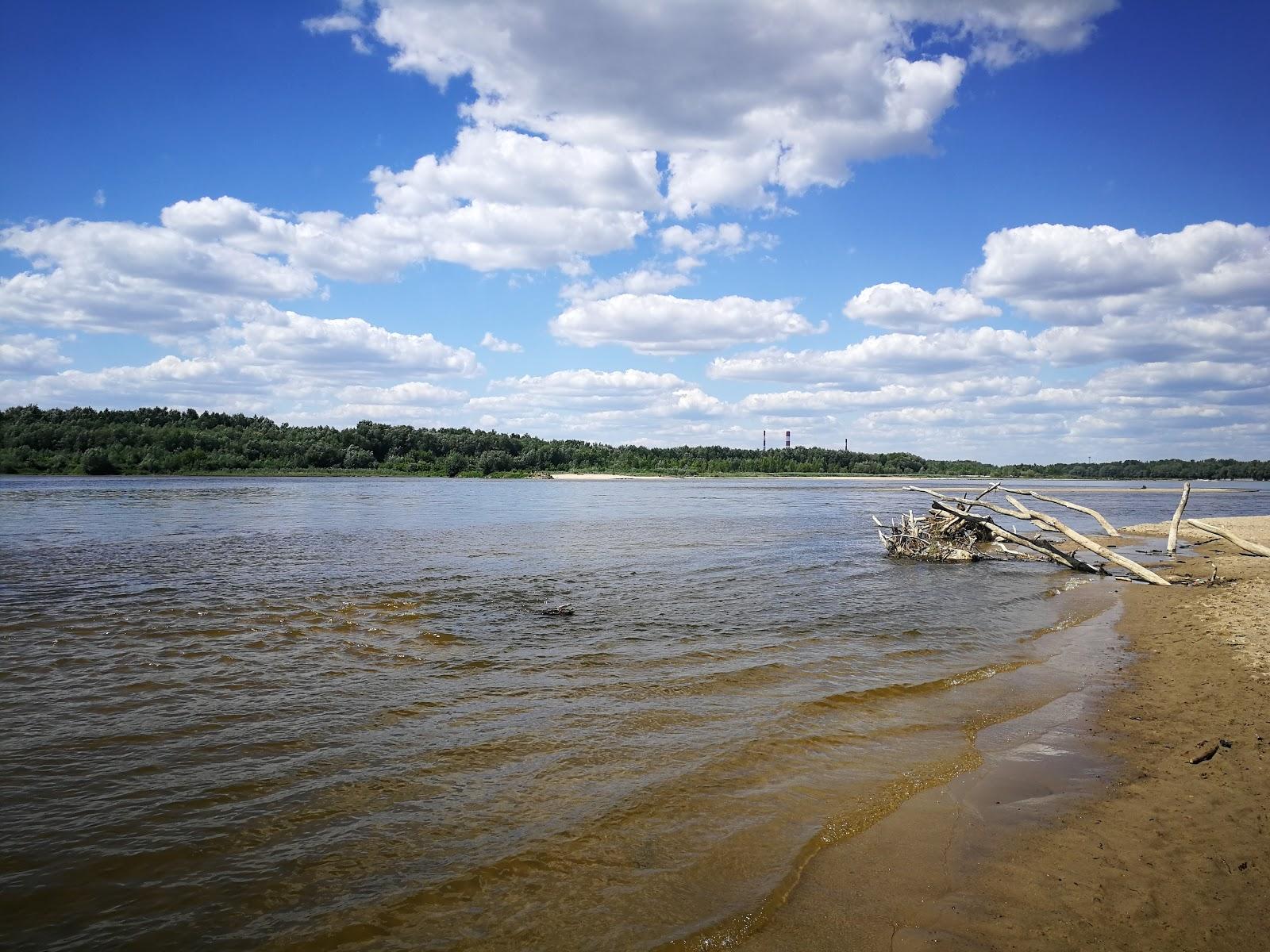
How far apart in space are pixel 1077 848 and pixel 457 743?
5631 mm

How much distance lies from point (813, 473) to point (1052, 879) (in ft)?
536

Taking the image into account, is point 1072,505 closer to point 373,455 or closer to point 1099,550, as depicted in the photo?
point 1099,550

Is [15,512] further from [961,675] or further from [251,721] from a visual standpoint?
[961,675]

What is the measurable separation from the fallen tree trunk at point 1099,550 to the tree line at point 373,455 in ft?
377

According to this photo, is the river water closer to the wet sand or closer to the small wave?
the small wave

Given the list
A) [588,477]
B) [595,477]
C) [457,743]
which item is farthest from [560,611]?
[595,477]

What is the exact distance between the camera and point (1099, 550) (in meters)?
20.0

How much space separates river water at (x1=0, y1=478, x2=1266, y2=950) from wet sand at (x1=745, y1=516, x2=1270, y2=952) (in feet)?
1.30

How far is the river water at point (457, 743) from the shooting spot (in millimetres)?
4621

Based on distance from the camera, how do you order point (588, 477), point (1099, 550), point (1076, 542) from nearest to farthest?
1. point (1099, 550)
2. point (1076, 542)
3. point (588, 477)

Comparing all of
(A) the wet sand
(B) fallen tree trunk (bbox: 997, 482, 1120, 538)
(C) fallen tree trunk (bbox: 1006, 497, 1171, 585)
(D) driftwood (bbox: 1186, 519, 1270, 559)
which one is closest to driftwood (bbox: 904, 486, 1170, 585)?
(C) fallen tree trunk (bbox: 1006, 497, 1171, 585)

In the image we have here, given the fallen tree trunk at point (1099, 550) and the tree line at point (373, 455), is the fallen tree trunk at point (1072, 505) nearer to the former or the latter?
the fallen tree trunk at point (1099, 550)

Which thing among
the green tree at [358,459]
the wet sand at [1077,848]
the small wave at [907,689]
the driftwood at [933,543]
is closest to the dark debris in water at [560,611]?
the small wave at [907,689]

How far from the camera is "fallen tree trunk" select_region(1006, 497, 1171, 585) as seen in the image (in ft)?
60.8
